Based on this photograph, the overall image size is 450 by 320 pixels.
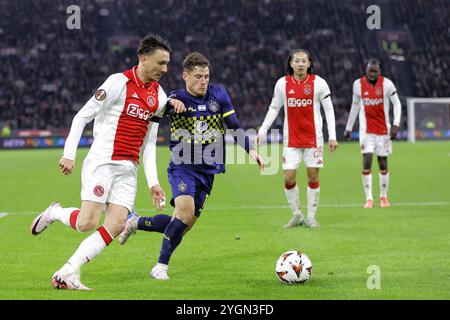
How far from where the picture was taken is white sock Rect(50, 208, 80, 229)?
7.04 metres

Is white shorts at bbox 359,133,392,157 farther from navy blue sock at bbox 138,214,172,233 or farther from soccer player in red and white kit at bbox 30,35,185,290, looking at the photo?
soccer player in red and white kit at bbox 30,35,185,290

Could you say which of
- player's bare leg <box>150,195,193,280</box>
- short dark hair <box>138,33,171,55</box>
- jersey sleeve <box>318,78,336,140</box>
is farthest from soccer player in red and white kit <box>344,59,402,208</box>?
short dark hair <box>138,33,171,55</box>

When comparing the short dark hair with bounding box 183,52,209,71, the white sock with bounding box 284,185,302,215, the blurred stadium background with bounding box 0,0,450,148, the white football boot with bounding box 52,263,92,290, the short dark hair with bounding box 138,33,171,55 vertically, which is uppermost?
the blurred stadium background with bounding box 0,0,450,148

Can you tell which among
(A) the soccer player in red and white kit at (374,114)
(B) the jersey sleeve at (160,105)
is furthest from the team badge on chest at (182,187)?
(A) the soccer player in red and white kit at (374,114)

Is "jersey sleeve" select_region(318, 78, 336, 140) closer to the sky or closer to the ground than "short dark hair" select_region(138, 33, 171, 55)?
closer to the ground

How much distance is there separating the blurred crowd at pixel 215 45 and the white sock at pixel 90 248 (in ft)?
115

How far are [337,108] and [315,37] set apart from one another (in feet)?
19.5

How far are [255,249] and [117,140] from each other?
2.69 m

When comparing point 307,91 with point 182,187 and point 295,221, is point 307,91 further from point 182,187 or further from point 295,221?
point 182,187

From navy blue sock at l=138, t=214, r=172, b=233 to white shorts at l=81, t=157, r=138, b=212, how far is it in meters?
0.94

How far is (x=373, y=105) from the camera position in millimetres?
13797

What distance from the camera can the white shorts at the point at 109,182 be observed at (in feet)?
21.7

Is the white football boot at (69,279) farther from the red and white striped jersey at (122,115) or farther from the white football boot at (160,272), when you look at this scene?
the red and white striped jersey at (122,115)

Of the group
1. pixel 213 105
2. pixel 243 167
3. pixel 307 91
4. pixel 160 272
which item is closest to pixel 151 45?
pixel 213 105
